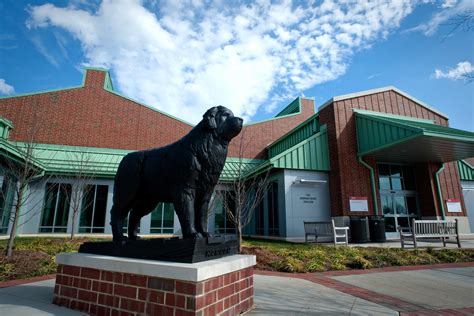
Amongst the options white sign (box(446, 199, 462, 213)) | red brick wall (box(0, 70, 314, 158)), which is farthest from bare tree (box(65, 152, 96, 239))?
white sign (box(446, 199, 462, 213))

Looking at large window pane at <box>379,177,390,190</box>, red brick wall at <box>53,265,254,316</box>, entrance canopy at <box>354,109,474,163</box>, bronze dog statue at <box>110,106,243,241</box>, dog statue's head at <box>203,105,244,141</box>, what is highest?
entrance canopy at <box>354,109,474,163</box>

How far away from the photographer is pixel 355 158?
15.7m

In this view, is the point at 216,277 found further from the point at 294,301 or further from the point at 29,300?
the point at 29,300

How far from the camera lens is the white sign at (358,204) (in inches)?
580

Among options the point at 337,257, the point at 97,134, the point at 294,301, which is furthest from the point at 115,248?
the point at 97,134

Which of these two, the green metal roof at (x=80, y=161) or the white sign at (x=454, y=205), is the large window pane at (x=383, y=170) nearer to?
the white sign at (x=454, y=205)

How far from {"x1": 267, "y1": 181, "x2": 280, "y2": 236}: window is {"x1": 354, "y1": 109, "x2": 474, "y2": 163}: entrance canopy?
5105 millimetres

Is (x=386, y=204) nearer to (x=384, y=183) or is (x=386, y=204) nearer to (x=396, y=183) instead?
(x=384, y=183)

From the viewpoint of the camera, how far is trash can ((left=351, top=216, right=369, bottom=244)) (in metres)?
13.5

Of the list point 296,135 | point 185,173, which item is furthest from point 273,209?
point 185,173

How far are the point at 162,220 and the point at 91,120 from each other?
9133 mm

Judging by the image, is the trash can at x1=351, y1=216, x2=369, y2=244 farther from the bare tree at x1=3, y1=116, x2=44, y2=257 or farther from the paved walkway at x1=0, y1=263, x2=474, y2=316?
the bare tree at x1=3, y1=116, x2=44, y2=257

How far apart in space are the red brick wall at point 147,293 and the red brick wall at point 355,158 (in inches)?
502

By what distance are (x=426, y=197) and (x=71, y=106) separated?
24164 mm
